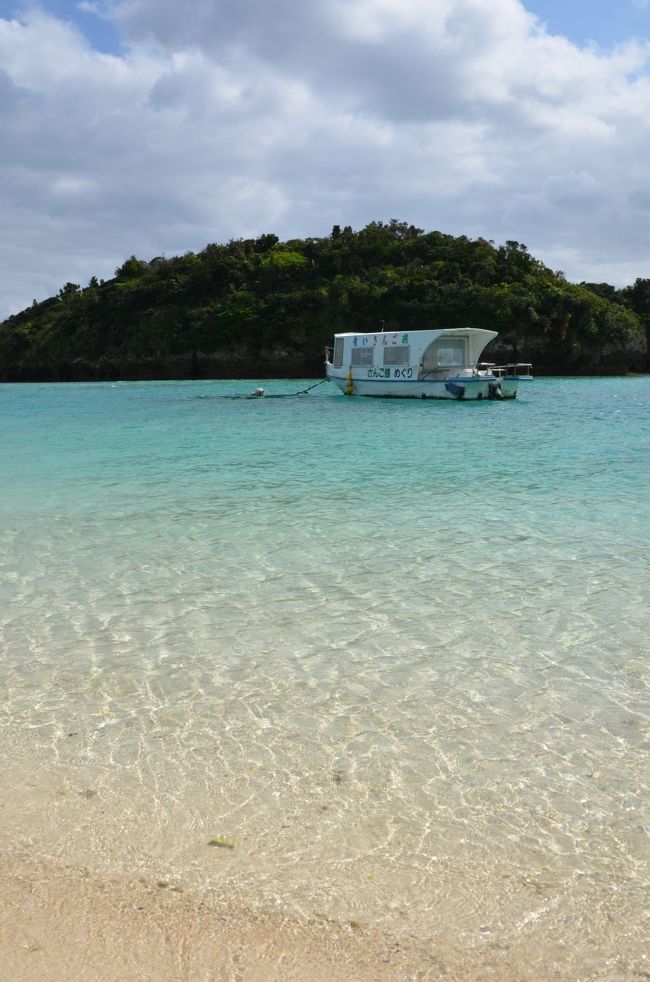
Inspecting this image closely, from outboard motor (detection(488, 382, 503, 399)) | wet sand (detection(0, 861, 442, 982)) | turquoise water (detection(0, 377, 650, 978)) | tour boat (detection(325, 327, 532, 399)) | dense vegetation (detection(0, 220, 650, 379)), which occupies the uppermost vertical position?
dense vegetation (detection(0, 220, 650, 379))

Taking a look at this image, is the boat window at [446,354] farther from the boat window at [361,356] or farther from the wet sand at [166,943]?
the wet sand at [166,943]

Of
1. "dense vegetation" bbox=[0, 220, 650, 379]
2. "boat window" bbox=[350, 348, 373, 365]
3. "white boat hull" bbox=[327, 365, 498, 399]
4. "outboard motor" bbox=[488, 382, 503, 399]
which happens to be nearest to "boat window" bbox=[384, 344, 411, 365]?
"white boat hull" bbox=[327, 365, 498, 399]

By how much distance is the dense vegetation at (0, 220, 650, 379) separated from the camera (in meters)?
68.8

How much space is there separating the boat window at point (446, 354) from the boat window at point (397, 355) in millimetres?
810

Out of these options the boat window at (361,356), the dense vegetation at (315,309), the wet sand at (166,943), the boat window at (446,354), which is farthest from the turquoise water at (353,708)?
the dense vegetation at (315,309)

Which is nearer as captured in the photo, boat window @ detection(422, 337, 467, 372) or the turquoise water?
the turquoise water

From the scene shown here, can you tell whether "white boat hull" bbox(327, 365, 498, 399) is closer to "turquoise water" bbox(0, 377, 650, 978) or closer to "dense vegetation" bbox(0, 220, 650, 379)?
"turquoise water" bbox(0, 377, 650, 978)

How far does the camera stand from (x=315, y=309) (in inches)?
2958

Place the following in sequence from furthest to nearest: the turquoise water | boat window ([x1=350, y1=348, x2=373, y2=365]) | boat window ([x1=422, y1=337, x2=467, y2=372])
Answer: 1. boat window ([x1=350, y1=348, x2=373, y2=365])
2. boat window ([x1=422, y1=337, x2=467, y2=372])
3. the turquoise water

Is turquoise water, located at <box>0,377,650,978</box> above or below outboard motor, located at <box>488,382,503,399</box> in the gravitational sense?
below

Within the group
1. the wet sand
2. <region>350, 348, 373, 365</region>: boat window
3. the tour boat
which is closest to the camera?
the wet sand

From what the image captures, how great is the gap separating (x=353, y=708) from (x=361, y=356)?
29.8m

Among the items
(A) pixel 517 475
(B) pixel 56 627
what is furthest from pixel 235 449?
(B) pixel 56 627

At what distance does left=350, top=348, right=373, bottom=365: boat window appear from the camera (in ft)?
107
